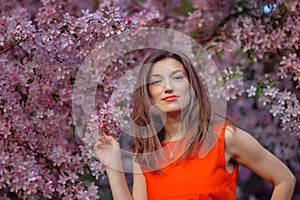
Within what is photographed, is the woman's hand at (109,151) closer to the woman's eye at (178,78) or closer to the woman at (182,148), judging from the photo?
the woman at (182,148)

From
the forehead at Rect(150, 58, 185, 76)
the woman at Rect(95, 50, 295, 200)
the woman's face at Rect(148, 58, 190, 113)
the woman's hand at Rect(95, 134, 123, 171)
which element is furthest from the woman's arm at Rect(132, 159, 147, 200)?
the forehead at Rect(150, 58, 185, 76)

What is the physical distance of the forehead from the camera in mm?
2279

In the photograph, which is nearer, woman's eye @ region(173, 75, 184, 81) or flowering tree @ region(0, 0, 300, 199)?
woman's eye @ region(173, 75, 184, 81)

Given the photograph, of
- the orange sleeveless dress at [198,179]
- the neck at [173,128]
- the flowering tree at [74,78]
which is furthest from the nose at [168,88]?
the flowering tree at [74,78]

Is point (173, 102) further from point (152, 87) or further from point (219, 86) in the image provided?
point (219, 86)

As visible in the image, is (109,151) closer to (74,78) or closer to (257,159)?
(257,159)

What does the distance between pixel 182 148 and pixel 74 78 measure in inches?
32.7

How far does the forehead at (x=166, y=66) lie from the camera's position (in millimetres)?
2279

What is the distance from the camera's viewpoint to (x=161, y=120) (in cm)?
232

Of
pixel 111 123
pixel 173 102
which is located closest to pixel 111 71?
pixel 111 123

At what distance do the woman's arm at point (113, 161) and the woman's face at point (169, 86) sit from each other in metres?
0.21

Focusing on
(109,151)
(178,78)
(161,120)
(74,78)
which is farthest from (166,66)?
(74,78)

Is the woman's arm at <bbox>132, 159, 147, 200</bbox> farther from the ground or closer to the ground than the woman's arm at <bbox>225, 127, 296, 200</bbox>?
closer to the ground

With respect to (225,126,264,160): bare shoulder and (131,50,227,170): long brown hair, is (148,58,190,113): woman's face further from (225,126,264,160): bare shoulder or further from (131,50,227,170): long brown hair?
(225,126,264,160): bare shoulder
